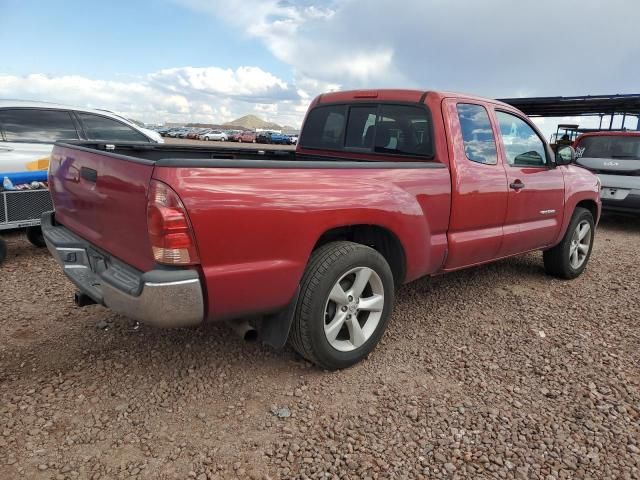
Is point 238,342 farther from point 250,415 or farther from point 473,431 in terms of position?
point 473,431

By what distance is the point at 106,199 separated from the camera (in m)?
2.56

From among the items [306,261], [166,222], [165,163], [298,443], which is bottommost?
[298,443]

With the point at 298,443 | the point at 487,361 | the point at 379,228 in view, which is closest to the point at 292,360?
the point at 298,443

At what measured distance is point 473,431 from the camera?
2510mm

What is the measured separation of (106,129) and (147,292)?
508 centimetres

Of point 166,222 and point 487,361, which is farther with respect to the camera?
point 487,361

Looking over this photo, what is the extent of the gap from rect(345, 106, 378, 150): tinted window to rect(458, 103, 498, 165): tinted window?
729mm

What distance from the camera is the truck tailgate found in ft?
7.52

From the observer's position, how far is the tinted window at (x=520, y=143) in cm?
410

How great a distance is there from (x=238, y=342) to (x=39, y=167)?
3873 millimetres

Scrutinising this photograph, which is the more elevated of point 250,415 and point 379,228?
point 379,228

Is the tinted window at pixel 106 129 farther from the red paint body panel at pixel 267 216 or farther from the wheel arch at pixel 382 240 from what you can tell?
the red paint body panel at pixel 267 216

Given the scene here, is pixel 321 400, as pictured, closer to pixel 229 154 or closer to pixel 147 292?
pixel 147 292

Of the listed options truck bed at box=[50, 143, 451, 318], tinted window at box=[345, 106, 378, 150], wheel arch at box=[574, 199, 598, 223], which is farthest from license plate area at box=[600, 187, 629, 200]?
truck bed at box=[50, 143, 451, 318]
